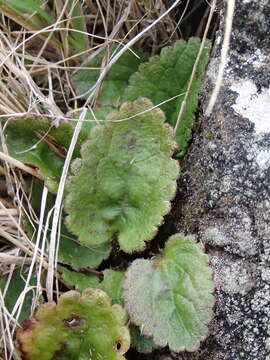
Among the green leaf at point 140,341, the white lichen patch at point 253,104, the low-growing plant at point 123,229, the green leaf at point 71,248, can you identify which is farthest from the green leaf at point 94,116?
the green leaf at point 140,341

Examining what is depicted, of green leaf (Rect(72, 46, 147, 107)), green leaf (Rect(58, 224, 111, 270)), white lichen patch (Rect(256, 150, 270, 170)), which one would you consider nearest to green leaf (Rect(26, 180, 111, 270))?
green leaf (Rect(58, 224, 111, 270))

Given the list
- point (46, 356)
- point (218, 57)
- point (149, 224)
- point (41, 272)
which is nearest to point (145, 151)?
point (149, 224)

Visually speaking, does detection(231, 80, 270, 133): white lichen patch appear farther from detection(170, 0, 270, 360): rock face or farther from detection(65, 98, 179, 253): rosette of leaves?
detection(65, 98, 179, 253): rosette of leaves

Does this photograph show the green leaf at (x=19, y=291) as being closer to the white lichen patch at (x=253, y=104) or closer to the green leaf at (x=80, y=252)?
the green leaf at (x=80, y=252)

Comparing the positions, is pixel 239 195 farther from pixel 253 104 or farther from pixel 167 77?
pixel 167 77

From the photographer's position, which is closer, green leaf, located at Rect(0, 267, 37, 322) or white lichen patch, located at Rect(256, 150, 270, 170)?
white lichen patch, located at Rect(256, 150, 270, 170)

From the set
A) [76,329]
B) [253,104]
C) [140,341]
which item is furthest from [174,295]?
[253,104]
